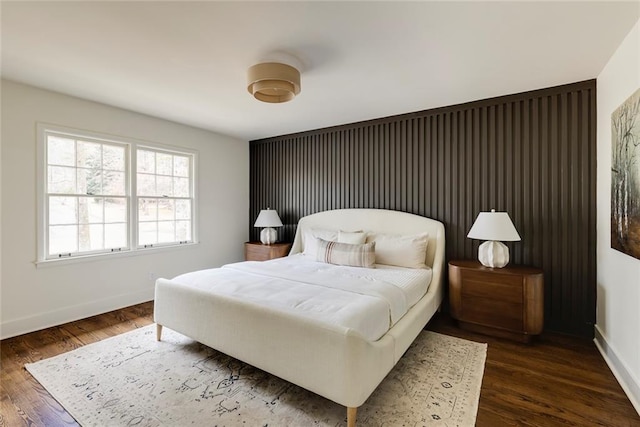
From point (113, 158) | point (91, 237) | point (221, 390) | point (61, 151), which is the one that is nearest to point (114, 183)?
point (113, 158)

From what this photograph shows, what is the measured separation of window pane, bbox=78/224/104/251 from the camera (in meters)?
3.29

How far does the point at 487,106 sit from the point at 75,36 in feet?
12.2

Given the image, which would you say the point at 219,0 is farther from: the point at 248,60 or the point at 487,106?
the point at 487,106

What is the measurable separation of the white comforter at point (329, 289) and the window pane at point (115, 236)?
5.09ft

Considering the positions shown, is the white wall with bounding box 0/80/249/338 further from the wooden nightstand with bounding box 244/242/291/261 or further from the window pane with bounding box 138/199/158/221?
the wooden nightstand with bounding box 244/242/291/261

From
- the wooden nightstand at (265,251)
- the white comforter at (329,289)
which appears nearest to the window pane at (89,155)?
the white comforter at (329,289)

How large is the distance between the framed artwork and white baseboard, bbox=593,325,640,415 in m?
0.80

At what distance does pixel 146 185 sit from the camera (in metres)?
3.87

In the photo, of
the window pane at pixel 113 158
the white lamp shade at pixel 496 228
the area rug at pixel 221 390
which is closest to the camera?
the area rug at pixel 221 390

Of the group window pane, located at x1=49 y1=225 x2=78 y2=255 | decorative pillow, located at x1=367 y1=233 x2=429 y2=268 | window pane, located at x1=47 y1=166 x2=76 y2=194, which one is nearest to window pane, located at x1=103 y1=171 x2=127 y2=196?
window pane, located at x1=47 y1=166 x2=76 y2=194

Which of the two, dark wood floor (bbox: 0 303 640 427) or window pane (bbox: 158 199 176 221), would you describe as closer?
dark wood floor (bbox: 0 303 640 427)

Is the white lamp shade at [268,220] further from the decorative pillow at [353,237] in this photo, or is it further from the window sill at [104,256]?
the decorative pillow at [353,237]

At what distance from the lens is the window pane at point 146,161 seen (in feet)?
12.4

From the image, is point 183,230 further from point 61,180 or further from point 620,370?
point 620,370
